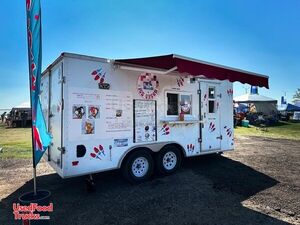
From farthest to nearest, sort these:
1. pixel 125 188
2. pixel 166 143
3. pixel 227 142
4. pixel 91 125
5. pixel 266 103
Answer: pixel 266 103 < pixel 227 142 < pixel 166 143 < pixel 125 188 < pixel 91 125

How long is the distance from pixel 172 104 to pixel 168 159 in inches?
57.0

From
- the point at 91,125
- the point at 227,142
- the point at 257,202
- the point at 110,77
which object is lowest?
the point at 257,202

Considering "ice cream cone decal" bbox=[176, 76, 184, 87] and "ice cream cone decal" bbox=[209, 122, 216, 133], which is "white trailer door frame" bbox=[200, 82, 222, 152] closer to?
"ice cream cone decal" bbox=[209, 122, 216, 133]

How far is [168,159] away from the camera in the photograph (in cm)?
636

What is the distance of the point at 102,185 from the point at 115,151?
3.25 ft

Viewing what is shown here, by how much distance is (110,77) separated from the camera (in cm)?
Answer: 532

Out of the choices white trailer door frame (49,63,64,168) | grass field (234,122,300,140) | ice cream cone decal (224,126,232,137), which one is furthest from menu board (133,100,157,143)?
grass field (234,122,300,140)

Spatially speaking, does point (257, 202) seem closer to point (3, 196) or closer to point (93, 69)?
point (93, 69)

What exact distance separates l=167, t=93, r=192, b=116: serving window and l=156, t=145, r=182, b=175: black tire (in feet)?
3.04

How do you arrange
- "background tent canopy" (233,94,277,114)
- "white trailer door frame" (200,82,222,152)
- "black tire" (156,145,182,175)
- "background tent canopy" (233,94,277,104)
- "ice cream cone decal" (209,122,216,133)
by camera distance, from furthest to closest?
1. "background tent canopy" (233,94,277,104)
2. "background tent canopy" (233,94,277,114)
3. "ice cream cone decal" (209,122,216,133)
4. "white trailer door frame" (200,82,222,152)
5. "black tire" (156,145,182,175)

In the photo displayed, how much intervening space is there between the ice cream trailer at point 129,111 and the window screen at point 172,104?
26 mm

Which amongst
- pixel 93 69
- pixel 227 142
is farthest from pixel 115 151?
pixel 227 142

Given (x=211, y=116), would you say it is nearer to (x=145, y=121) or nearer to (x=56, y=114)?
(x=145, y=121)

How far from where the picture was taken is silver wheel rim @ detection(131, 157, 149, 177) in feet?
18.8
